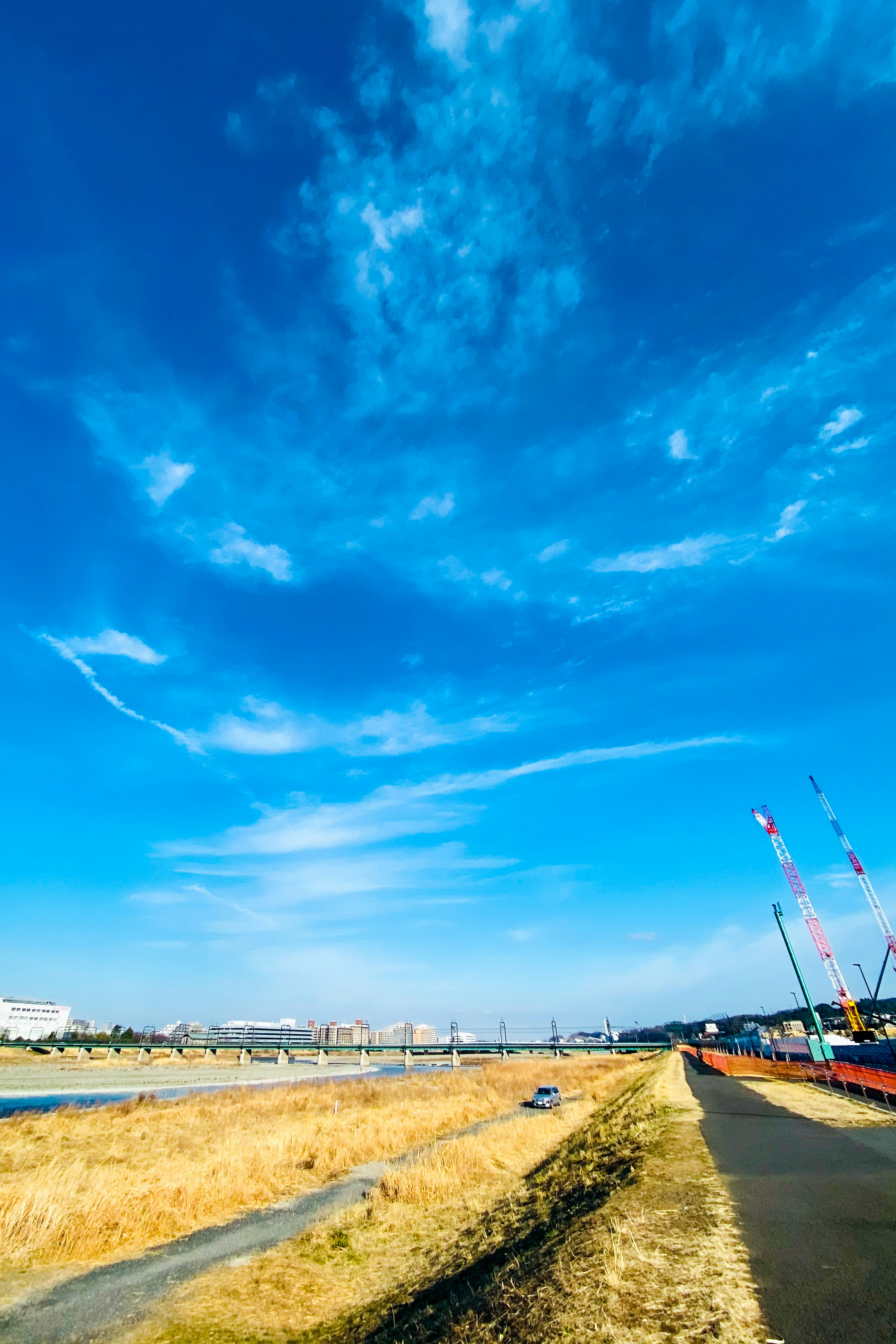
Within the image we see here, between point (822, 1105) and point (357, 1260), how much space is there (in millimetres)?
25153

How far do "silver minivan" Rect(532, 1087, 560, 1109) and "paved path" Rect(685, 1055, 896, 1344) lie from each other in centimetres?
3563

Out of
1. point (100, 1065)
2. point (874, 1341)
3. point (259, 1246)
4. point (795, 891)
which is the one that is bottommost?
point (259, 1246)

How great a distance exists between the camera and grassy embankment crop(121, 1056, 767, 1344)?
25.8ft

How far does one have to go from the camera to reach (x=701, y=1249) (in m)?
9.52

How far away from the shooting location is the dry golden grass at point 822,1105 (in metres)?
23.7

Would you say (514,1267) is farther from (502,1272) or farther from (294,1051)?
(294,1051)

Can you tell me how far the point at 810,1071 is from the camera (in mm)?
43750

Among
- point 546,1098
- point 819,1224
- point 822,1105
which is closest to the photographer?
point 819,1224

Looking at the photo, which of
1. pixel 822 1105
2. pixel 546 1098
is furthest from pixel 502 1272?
pixel 546 1098

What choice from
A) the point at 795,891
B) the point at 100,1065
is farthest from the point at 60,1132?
the point at 795,891

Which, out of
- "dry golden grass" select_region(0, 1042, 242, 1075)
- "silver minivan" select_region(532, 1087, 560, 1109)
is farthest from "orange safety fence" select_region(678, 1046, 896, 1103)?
"dry golden grass" select_region(0, 1042, 242, 1075)

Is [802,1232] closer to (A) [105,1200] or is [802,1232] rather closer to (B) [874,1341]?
(B) [874,1341]

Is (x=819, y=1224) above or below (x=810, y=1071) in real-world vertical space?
below

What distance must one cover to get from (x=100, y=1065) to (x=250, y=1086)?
46.2m
